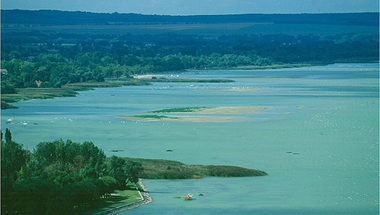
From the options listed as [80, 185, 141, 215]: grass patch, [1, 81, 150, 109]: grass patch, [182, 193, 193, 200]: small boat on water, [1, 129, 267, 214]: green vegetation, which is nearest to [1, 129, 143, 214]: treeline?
[1, 129, 267, 214]: green vegetation

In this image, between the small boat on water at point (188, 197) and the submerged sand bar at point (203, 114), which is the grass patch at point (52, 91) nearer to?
the submerged sand bar at point (203, 114)

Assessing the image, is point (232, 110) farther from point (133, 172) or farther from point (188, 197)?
point (188, 197)

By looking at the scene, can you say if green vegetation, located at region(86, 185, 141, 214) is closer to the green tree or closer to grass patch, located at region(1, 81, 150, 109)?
the green tree

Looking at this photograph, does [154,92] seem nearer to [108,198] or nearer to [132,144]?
[132,144]

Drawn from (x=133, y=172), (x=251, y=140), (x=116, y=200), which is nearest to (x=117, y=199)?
(x=116, y=200)

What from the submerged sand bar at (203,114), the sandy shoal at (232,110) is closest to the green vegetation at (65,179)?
the submerged sand bar at (203,114)

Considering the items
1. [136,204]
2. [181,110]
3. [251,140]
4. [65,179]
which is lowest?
[181,110]
